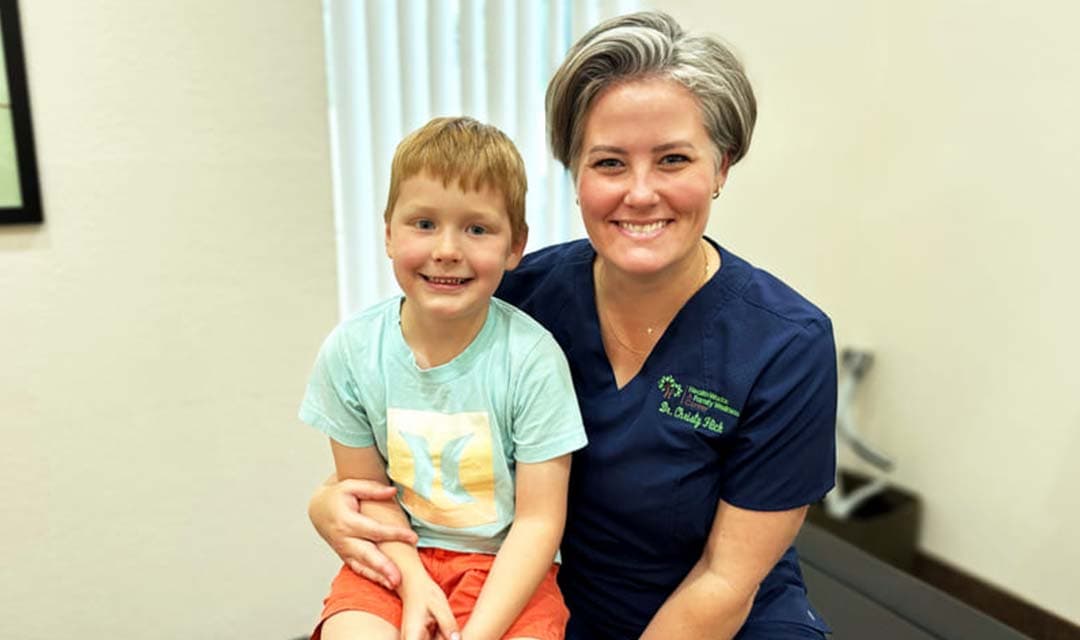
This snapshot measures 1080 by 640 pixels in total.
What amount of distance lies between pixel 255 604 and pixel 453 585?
4.30ft

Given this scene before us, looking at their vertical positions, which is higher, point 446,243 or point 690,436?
point 446,243

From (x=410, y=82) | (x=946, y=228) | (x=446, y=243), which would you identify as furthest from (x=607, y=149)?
(x=946, y=228)

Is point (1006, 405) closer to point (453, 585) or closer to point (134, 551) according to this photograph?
point (453, 585)

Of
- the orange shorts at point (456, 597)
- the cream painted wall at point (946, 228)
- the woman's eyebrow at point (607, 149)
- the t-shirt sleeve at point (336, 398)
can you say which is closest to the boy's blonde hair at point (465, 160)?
the woman's eyebrow at point (607, 149)

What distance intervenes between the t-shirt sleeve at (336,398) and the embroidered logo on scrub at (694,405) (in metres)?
0.45

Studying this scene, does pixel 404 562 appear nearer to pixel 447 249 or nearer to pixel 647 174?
pixel 447 249

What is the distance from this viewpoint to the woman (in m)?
1.11

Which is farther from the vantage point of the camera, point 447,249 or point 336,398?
point 336,398

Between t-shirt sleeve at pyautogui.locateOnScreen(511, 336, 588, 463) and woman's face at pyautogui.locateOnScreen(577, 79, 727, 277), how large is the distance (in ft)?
0.64

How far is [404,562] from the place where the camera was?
1.12 m

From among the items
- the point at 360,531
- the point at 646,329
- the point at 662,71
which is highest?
the point at 662,71

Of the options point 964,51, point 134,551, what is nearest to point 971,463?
point 964,51

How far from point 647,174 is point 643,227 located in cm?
8

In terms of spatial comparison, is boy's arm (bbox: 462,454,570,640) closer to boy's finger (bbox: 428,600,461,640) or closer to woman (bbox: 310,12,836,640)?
boy's finger (bbox: 428,600,461,640)
